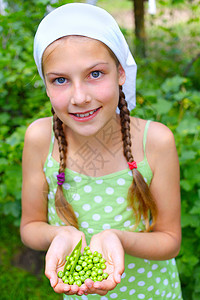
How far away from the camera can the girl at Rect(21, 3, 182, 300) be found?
4.54ft

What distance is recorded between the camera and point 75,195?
1677 millimetres

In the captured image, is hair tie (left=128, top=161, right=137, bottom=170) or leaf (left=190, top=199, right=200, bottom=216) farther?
leaf (left=190, top=199, right=200, bottom=216)

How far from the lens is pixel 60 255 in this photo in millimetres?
1363

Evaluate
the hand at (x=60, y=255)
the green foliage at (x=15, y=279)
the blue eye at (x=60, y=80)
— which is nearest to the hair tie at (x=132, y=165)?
the hand at (x=60, y=255)

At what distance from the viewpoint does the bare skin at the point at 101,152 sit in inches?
51.6

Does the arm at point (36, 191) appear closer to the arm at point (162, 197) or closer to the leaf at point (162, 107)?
the arm at point (162, 197)

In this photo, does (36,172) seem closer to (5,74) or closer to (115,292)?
(115,292)

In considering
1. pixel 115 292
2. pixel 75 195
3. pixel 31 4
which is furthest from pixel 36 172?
pixel 31 4

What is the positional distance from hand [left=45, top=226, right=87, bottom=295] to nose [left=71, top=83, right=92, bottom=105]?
1.90 ft

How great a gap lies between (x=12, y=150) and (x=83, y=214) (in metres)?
0.97

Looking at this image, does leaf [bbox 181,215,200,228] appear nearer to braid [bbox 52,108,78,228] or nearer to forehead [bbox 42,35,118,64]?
braid [bbox 52,108,78,228]

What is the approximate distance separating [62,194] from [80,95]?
55cm

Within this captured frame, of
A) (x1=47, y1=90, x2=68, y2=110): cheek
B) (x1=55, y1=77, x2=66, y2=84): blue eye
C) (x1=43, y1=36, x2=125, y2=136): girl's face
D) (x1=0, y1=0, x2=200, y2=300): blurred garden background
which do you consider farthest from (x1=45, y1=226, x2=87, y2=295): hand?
(x1=0, y1=0, x2=200, y2=300): blurred garden background

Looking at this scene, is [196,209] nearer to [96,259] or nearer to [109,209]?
[109,209]
